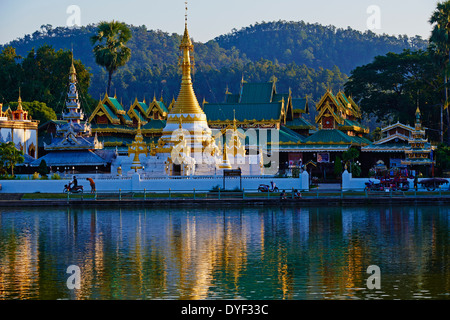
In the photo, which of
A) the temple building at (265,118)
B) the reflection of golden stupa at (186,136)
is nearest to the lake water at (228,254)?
the reflection of golden stupa at (186,136)

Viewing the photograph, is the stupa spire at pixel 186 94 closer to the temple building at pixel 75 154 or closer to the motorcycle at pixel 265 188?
the temple building at pixel 75 154

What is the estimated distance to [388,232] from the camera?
33562 millimetres

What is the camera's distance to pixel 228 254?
28.1 m

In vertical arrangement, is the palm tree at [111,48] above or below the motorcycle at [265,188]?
above

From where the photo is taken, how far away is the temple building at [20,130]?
68375 millimetres

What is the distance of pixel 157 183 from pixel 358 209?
13643 millimetres

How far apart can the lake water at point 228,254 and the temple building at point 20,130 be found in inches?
1046

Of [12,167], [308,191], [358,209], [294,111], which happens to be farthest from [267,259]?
[294,111]

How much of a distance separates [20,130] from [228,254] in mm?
45951

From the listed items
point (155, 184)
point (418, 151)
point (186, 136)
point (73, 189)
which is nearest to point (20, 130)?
point (186, 136)

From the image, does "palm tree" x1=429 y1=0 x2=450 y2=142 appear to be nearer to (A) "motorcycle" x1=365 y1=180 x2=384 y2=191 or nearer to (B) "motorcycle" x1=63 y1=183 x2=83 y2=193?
(A) "motorcycle" x1=365 y1=180 x2=384 y2=191

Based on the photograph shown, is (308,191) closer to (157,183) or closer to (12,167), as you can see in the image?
(157,183)

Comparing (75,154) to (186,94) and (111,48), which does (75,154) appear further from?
(111,48)
